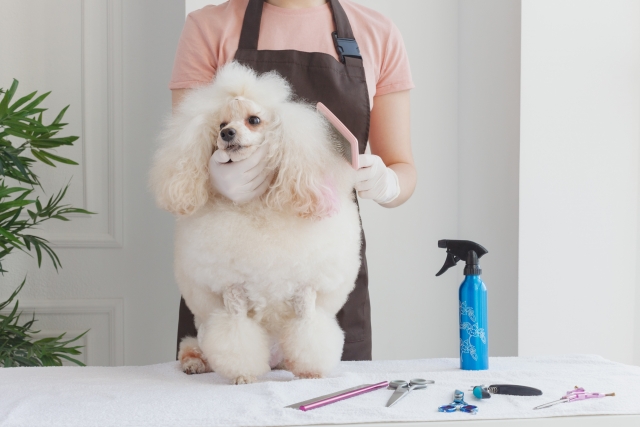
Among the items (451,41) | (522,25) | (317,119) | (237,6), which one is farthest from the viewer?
(451,41)

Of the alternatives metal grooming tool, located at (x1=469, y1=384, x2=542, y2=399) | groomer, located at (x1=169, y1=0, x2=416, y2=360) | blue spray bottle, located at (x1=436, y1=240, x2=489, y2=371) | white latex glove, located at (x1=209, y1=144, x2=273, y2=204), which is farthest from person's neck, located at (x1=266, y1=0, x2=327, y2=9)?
metal grooming tool, located at (x1=469, y1=384, x2=542, y2=399)

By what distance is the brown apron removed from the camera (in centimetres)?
114

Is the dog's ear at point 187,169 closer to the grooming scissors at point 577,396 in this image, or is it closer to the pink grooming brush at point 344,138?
the pink grooming brush at point 344,138

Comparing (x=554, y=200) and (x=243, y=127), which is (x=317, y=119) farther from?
(x=554, y=200)

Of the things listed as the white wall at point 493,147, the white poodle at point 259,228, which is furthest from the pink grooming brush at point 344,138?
the white wall at point 493,147

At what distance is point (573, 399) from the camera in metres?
0.74

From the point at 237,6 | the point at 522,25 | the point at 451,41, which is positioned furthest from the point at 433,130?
the point at 237,6

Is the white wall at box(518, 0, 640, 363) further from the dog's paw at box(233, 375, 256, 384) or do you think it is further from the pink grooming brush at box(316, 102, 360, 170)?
the dog's paw at box(233, 375, 256, 384)

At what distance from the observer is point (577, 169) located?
1574 millimetres

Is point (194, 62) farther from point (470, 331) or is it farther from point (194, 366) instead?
point (470, 331)

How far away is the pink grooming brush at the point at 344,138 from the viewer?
0.85 meters

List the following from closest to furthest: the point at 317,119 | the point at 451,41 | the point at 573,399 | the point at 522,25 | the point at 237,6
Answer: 1. the point at 573,399
2. the point at 317,119
3. the point at 237,6
4. the point at 522,25
5. the point at 451,41

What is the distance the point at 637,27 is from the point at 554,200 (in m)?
0.52

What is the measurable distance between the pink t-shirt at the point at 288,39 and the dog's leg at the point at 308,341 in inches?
21.4
